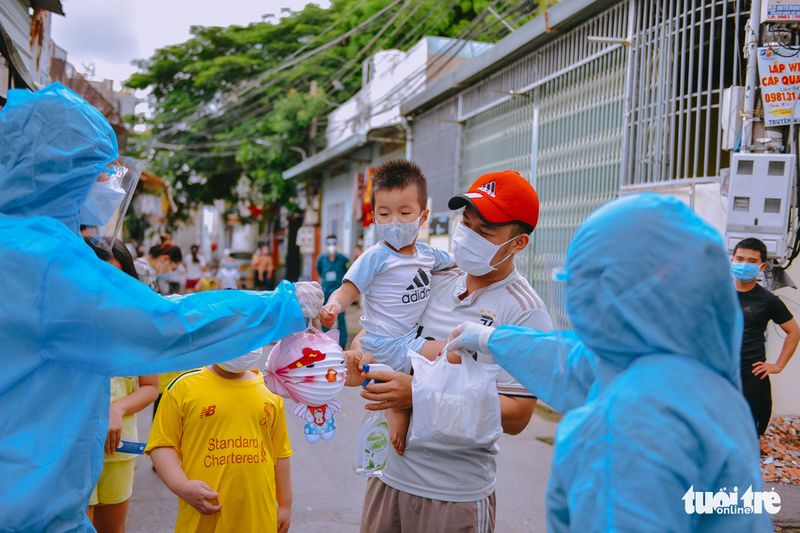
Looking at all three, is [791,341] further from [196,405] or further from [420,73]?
[420,73]

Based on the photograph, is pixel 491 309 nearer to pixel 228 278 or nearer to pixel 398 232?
pixel 398 232

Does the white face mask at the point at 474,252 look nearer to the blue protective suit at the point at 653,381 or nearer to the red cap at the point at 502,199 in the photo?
the red cap at the point at 502,199

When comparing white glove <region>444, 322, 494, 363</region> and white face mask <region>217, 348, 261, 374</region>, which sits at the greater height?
white glove <region>444, 322, 494, 363</region>

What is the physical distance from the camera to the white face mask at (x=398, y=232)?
3.10 m

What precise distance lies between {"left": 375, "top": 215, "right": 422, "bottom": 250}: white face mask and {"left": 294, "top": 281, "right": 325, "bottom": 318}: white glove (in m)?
0.86

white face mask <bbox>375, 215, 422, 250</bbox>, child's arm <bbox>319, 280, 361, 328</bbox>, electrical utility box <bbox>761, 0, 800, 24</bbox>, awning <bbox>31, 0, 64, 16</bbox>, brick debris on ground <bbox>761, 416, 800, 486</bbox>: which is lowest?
brick debris on ground <bbox>761, 416, 800, 486</bbox>

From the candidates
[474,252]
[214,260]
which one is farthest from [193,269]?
[214,260]

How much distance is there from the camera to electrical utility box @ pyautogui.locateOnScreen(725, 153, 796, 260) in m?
6.54

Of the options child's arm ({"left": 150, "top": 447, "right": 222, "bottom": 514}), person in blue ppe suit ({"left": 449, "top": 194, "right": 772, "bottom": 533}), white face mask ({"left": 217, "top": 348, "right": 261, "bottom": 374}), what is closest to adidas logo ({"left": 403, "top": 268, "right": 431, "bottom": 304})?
white face mask ({"left": 217, "top": 348, "right": 261, "bottom": 374})

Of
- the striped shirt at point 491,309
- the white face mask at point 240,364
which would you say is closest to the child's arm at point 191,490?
the white face mask at point 240,364

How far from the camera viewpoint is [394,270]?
3.07m

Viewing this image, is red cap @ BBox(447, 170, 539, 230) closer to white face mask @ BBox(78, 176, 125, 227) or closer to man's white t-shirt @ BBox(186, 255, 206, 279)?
white face mask @ BBox(78, 176, 125, 227)

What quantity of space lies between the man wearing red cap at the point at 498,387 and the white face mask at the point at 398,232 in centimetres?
36

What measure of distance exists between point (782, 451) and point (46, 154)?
6.64 meters
